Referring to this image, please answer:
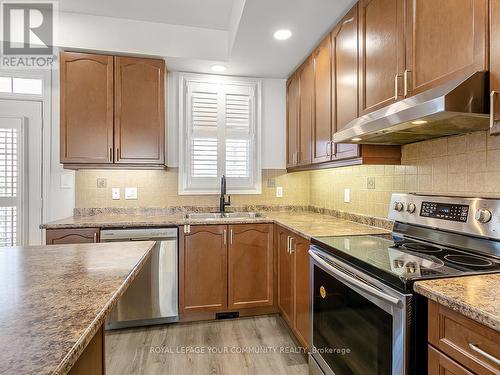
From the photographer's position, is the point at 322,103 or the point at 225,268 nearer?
the point at 322,103

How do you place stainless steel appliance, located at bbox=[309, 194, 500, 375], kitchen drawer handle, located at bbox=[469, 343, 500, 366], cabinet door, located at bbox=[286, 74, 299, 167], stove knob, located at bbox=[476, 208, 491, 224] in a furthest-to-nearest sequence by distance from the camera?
cabinet door, located at bbox=[286, 74, 299, 167] < stove knob, located at bbox=[476, 208, 491, 224] < stainless steel appliance, located at bbox=[309, 194, 500, 375] < kitchen drawer handle, located at bbox=[469, 343, 500, 366]

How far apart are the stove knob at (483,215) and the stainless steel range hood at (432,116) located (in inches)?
15.1

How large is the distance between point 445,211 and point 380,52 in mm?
925

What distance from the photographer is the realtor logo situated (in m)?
2.39

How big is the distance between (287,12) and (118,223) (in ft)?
6.68

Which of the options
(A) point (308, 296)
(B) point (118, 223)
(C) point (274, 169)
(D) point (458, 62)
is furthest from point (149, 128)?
(D) point (458, 62)

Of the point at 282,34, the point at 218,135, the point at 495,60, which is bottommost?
the point at 495,60

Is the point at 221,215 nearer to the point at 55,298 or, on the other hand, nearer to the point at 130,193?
the point at 130,193

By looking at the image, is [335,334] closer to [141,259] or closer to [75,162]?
[141,259]

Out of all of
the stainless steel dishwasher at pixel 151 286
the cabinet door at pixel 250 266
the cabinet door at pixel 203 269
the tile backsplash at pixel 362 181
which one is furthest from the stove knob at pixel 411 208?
the stainless steel dishwasher at pixel 151 286

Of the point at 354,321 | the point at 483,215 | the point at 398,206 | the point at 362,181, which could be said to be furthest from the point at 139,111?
the point at 483,215

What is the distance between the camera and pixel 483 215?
122 cm

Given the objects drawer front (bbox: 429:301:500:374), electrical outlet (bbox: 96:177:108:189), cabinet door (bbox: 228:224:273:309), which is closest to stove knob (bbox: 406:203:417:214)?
drawer front (bbox: 429:301:500:374)

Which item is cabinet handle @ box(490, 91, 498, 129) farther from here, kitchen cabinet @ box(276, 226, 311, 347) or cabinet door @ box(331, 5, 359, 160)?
kitchen cabinet @ box(276, 226, 311, 347)
